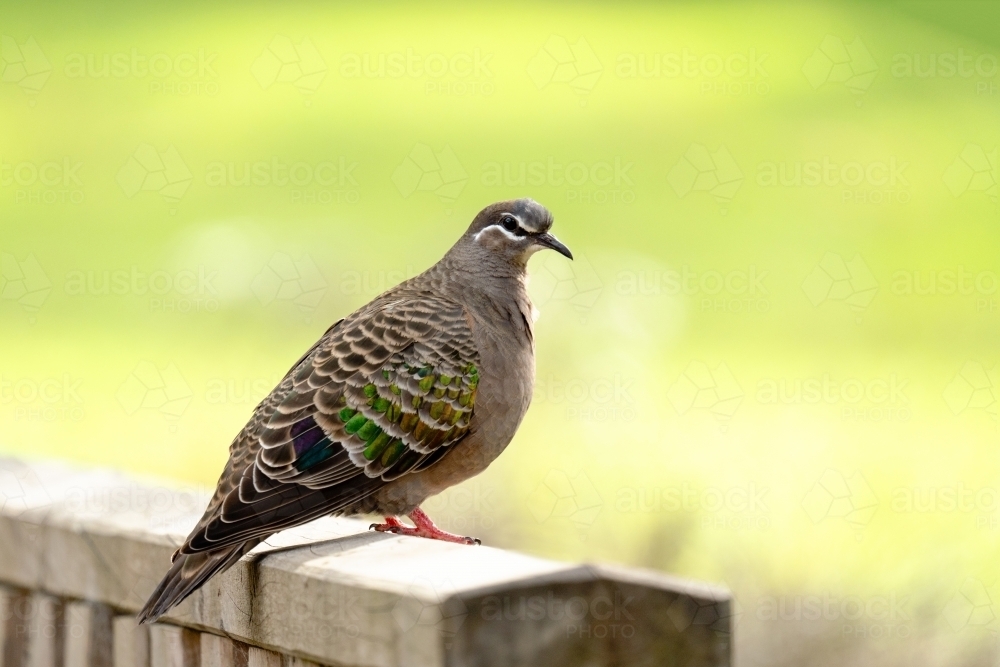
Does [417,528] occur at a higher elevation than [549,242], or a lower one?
lower

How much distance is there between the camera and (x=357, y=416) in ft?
15.2

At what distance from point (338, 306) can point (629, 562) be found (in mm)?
4693

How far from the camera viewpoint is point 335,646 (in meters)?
3.87

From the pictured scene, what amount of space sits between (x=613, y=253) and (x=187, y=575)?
9274 millimetres

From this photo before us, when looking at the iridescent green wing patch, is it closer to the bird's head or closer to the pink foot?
the pink foot

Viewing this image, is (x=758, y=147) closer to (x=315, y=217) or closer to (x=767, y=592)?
(x=315, y=217)

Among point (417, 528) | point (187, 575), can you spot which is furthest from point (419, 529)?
point (187, 575)

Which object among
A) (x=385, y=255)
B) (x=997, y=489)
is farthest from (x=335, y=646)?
(x=385, y=255)

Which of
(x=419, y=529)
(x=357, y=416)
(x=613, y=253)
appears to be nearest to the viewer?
(x=357, y=416)

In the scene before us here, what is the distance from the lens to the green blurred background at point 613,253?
7836 mm

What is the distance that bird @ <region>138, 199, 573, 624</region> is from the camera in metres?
4.46

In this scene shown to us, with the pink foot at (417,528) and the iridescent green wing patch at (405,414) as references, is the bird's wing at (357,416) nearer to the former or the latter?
the iridescent green wing patch at (405,414)

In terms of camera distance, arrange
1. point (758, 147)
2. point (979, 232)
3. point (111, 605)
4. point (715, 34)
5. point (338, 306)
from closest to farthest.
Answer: point (111, 605) → point (338, 306) → point (979, 232) → point (758, 147) → point (715, 34)

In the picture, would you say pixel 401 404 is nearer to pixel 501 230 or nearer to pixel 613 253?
pixel 501 230
